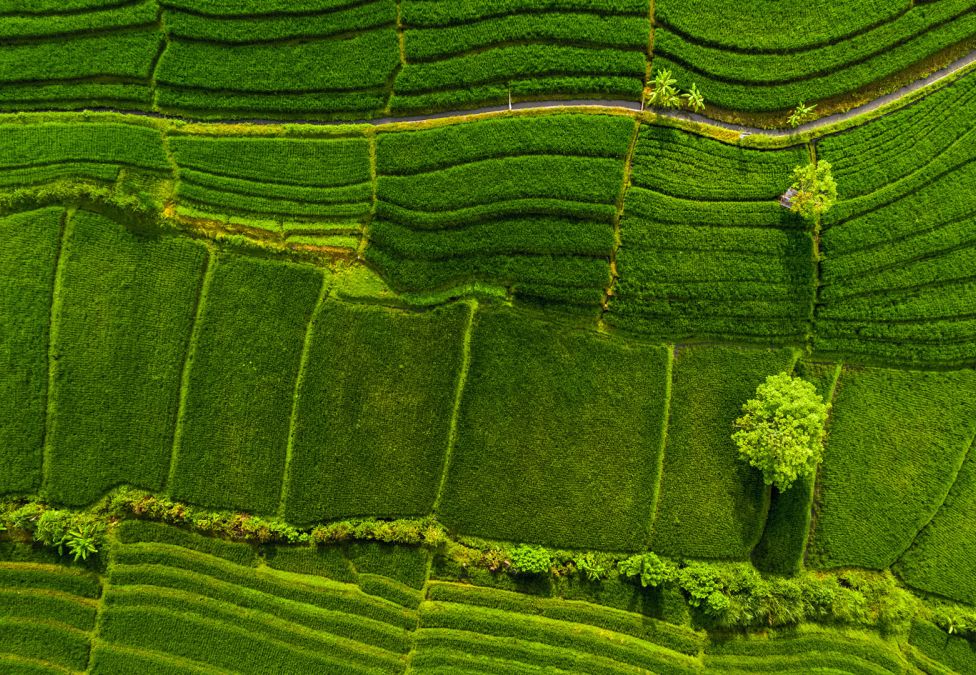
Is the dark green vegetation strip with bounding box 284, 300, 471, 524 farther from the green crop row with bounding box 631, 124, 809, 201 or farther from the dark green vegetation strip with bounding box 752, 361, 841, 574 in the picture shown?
the dark green vegetation strip with bounding box 752, 361, 841, 574

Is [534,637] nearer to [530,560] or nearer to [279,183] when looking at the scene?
[530,560]

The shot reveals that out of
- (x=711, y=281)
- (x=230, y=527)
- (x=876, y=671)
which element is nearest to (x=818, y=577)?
(x=876, y=671)

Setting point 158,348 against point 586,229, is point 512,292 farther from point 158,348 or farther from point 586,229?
point 158,348

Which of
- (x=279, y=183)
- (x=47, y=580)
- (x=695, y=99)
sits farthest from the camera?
(x=279, y=183)

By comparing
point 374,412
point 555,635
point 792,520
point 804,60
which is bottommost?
point 555,635

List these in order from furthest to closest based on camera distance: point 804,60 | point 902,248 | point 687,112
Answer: point 687,112 < point 804,60 < point 902,248

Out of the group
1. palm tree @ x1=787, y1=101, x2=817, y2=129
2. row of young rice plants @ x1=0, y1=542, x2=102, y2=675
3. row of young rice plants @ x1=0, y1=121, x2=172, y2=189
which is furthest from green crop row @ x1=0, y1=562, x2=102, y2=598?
palm tree @ x1=787, y1=101, x2=817, y2=129

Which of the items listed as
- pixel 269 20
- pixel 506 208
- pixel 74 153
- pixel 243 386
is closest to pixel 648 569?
pixel 506 208
